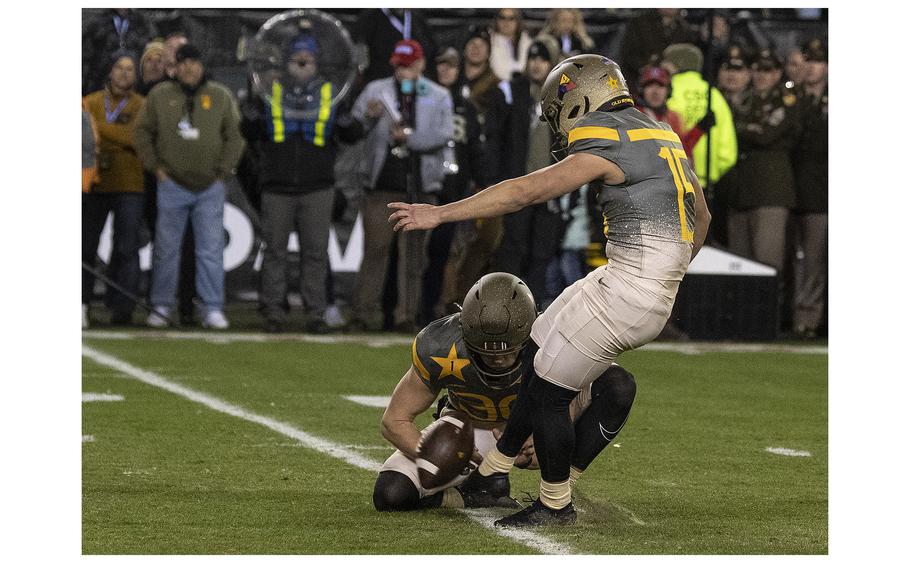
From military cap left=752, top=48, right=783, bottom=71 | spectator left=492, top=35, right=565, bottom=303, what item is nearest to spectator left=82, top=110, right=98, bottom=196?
spectator left=492, top=35, right=565, bottom=303

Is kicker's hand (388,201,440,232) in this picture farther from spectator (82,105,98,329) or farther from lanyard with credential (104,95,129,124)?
lanyard with credential (104,95,129,124)

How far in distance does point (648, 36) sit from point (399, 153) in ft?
8.10

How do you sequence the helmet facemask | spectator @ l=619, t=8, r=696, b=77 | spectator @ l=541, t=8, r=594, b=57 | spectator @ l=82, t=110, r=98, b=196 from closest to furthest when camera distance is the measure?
the helmet facemask
spectator @ l=82, t=110, r=98, b=196
spectator @ l=541, t=8, r=594, b=57
spectator @ l=619, t=8, r=696, b=77

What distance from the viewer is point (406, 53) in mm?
13305

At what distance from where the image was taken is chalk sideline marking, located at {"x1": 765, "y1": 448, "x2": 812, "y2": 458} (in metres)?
7.84

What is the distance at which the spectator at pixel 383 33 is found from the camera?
47.2 feet

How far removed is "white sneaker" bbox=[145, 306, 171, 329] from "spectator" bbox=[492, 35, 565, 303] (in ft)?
9.35

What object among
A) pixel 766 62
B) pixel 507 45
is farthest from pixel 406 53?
pixel 766 62

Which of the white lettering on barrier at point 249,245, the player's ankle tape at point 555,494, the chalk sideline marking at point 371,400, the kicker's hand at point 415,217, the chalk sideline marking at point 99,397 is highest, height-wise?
the kicker's hand at point 415,217

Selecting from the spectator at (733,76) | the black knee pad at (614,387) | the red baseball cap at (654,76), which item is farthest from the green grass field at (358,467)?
the spectator at (733,76)

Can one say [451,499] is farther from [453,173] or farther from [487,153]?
[453,173]

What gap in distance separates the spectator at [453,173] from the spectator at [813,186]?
2.75 meters

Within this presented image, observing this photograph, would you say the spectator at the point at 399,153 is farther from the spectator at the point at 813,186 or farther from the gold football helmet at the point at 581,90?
the gold football helmet at the point at 581,90

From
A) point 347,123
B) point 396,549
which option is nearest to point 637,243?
point 396,549
